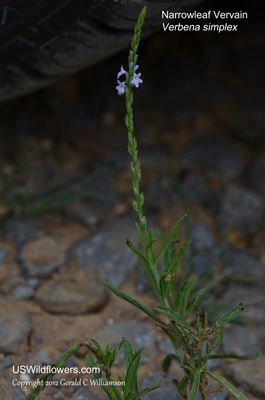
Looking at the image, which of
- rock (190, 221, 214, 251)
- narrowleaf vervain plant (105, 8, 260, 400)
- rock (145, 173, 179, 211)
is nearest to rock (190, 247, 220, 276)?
rock (190, 221, 214, 251)

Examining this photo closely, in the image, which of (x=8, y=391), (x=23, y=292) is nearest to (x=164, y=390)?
(x=8, y=391)

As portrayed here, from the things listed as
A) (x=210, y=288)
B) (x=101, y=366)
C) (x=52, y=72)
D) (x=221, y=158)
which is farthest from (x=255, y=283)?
(x=52, y=72)

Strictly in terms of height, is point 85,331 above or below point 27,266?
below

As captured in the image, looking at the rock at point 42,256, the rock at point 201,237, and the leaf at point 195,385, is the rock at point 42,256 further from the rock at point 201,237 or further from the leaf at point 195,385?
the leaf at point 195,385

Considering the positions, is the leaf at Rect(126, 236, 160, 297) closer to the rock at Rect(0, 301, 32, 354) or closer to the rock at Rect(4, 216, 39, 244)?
the rock at Rect(0, 301, 32, 354)

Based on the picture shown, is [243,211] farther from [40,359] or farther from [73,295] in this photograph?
[40,359]

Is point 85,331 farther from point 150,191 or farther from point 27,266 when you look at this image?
point 150,191

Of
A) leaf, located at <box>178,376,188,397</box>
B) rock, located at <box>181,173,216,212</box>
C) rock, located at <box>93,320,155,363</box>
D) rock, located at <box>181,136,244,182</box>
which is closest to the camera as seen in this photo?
leaf, located at <box>178,376,188,397</box>
